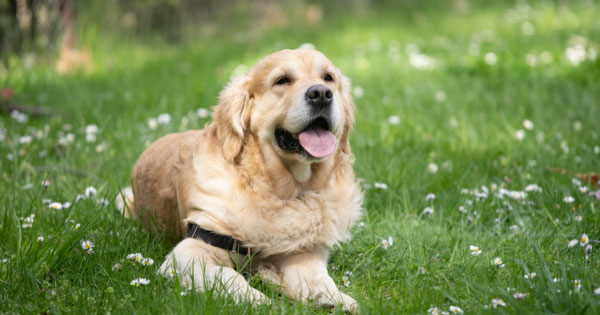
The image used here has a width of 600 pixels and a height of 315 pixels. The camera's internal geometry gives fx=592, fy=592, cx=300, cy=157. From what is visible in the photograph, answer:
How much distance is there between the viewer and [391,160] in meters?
4.30

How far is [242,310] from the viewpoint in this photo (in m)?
2.35

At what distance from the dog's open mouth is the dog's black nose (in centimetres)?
9

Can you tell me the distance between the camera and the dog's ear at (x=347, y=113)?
3.29 m

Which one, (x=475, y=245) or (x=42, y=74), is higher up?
(x=475, y=245)

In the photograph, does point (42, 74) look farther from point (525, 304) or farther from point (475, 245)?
point (525, 304)

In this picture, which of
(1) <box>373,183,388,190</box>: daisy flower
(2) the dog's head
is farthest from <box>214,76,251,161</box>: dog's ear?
(1) <box>373,183,388,190</box>: daisy flower

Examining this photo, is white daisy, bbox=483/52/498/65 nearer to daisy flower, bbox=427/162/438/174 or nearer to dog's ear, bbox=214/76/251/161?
daisy flower, bbox=427/162/438/174

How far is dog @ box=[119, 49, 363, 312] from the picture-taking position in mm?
→ 2857

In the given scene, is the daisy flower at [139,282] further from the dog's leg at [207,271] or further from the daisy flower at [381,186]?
the daisy flower at [381,186]

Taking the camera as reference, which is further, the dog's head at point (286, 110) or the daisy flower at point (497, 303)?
the dog's head at point (286, 110)

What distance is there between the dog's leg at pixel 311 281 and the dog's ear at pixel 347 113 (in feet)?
2.07

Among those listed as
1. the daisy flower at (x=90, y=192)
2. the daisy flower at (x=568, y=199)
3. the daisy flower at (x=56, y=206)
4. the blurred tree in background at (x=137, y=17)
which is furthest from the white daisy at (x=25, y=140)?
the daisy flower at (x=568, y=199)

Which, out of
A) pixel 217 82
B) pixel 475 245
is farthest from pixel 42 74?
pixel 475 245

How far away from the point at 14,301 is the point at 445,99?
457 cm
